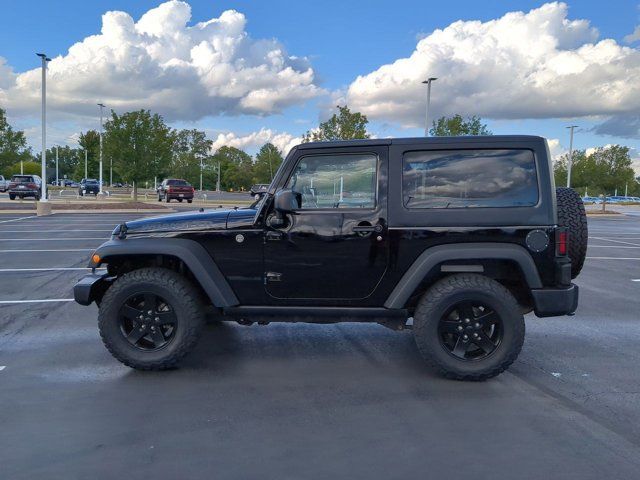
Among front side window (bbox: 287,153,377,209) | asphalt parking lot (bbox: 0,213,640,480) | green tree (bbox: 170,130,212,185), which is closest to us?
asphalt parking lot (bbox: 0,213,640,480)

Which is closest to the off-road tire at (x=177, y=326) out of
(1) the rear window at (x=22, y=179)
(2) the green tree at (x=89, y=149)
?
(1) the rear window at (x=22, y=179)

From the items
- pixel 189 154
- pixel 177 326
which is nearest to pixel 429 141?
pixel 177 326

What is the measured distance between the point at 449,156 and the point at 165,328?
9.69 ft

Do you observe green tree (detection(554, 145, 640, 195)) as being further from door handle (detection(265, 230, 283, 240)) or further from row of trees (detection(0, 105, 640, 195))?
door handle (detection(265, 230, 283, 240))

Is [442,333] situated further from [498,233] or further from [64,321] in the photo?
[64,321]

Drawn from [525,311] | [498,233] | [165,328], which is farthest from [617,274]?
[165,328]

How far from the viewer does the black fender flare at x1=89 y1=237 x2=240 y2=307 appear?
4762mm

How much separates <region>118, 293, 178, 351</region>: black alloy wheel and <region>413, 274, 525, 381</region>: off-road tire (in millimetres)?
2164

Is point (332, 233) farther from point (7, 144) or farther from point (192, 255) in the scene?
point (7, 144)

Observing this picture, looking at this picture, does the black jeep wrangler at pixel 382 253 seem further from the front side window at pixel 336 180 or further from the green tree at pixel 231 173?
the green tree at pixel 231 173

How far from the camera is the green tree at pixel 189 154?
76300mm

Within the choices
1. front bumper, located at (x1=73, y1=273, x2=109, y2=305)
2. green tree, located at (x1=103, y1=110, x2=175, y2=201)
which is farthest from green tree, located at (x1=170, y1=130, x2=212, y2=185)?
front bumper, located at (x1=73, y1=273, x2=109, y2=305)

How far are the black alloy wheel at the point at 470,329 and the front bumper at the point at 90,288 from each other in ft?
10.0

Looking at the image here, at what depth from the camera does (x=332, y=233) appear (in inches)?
187
